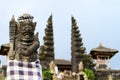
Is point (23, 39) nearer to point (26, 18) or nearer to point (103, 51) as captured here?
point (26, 18)

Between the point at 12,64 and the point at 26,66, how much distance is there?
35 cm

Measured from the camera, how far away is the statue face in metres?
→ 17.6

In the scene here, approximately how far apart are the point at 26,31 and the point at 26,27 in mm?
119

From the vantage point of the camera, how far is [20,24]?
17922 mm

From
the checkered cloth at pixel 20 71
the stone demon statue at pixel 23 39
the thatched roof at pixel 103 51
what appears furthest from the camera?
the thatched roof at pixel 103 51

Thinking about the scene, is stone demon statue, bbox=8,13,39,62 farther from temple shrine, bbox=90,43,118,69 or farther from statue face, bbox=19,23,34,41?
temple shrine, bbox=90,43,118,69

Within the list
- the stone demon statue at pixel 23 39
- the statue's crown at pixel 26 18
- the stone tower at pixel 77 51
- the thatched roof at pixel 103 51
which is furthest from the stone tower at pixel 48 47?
the statue's crown at pixel 26 18

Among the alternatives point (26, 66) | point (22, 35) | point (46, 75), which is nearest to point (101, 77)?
point (46, 75)

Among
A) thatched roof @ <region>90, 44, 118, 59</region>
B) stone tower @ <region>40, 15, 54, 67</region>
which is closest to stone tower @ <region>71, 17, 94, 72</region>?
stone tower @ <region>40, 15, 54, 67</region>

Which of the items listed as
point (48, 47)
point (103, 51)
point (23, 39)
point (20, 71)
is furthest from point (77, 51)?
point (20, 71)

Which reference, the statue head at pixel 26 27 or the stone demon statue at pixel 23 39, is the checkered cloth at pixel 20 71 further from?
the statue head at pixel 26 27

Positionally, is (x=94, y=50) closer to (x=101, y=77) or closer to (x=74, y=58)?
(x=74, y=58)

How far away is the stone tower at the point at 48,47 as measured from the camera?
47.6 meters

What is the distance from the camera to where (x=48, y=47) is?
49.1 m
